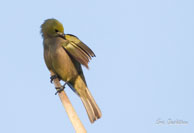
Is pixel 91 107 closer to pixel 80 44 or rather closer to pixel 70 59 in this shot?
pixel 70 59

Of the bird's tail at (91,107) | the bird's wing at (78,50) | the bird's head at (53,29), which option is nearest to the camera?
the bird's wing at (78,50)

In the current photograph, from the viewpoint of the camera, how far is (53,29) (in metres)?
8.32

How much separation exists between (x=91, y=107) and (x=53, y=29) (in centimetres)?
201

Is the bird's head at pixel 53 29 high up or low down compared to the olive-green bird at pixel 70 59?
up

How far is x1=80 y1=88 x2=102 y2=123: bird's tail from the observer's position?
25.0ft

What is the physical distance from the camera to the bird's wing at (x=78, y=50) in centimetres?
747

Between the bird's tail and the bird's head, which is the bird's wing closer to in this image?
the bird's head

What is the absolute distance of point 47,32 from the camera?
840 cm

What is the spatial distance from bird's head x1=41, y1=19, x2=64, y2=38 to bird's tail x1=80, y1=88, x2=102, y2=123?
4.87 feet

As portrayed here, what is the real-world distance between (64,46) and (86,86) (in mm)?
1017

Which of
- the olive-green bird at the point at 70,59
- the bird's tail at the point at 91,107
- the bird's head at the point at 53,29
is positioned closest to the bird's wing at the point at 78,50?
the olive-green bird at the point at 70,59

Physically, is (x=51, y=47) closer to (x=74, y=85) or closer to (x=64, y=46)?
(x=64, y=46)

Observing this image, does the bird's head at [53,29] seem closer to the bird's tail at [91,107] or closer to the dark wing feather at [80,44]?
the dark wing feather at [80,44]

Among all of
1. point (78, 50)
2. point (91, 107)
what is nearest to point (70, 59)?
point (78, 50)
